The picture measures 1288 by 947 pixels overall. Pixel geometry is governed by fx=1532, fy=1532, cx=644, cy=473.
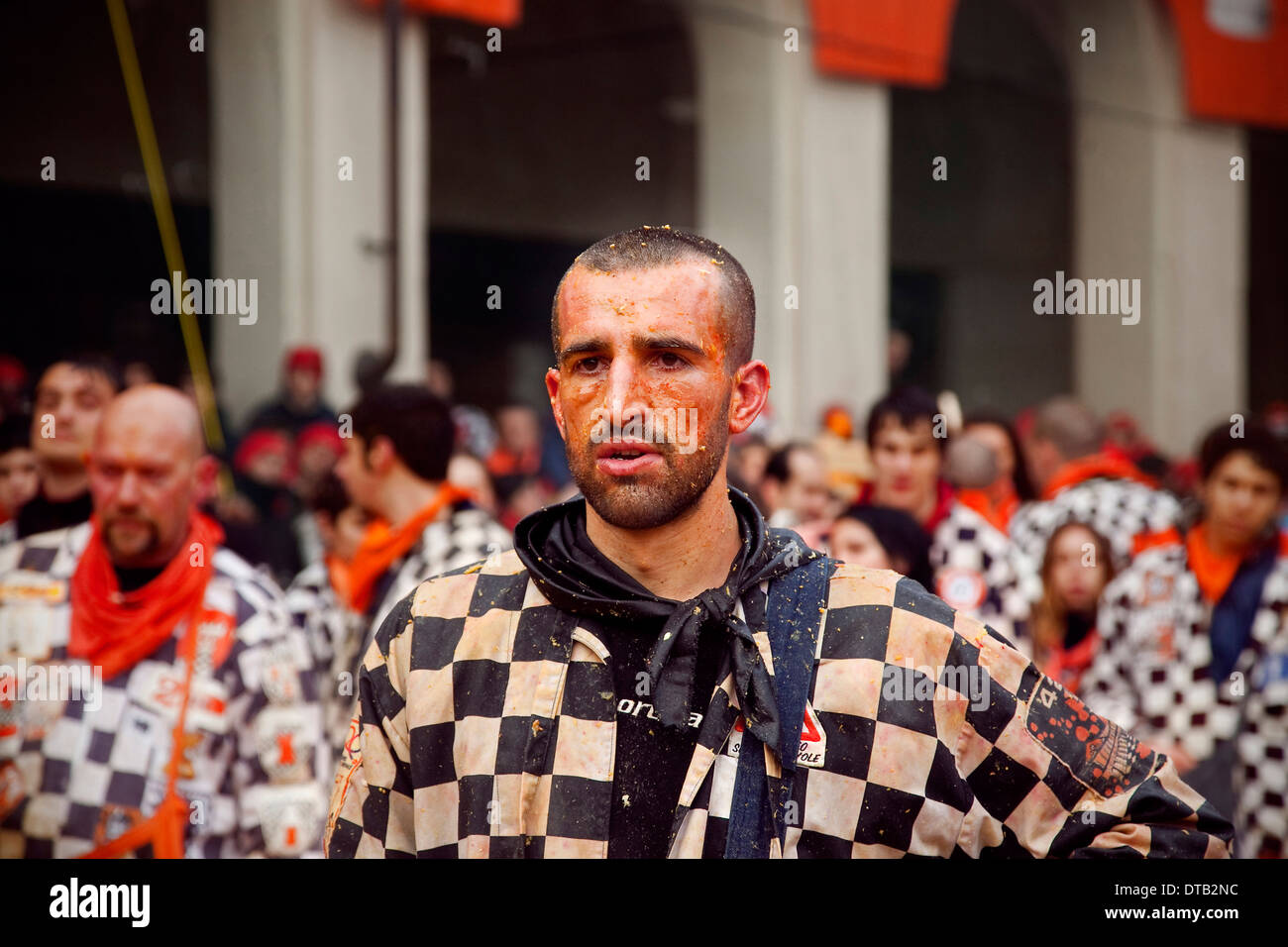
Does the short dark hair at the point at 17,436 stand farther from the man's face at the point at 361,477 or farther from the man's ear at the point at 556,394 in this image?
the man's ear at the point at 556,394

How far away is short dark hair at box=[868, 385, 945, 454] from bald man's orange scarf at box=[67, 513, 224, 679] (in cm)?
276

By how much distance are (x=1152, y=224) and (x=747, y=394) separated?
43.6 ft

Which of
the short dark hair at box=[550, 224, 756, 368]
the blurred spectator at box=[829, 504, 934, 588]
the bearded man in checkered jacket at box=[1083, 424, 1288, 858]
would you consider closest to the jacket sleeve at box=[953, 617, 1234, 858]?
the short dark hair at box=[550, 224, 756, 368]

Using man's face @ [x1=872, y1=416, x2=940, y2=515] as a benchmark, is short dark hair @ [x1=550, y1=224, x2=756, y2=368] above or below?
above

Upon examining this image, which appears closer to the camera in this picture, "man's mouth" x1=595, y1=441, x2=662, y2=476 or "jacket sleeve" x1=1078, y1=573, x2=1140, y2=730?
"man's mouth" x1=595, y1=441, x2=662, y2=476

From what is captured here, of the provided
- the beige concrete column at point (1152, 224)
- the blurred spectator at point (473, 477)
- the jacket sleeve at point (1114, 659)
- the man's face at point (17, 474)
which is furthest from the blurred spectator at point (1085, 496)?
the beige concrete column at point (1152, 224)

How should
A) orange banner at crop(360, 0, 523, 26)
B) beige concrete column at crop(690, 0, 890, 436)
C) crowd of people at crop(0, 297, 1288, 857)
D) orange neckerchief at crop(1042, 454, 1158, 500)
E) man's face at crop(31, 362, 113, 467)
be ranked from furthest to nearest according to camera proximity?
1. beige concrete column at crop(690, 0, 890, 436)
2. orange banner at crop(360, 0, 523, 26)
3. orange neckerchief at crop(1042, 454, 1158, 500)
4. man's face at crop(31, 362, 113, 467)
5. crowd of people at crop(0, 297, 1288, 857)

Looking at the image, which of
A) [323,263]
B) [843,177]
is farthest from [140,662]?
[843,177]

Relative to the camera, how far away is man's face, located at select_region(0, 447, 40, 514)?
5531 millimetres

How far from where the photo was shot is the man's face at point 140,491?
4105 mm

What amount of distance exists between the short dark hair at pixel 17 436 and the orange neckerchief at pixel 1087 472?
4453mm

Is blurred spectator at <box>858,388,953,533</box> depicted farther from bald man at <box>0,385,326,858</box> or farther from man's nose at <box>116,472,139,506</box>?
man's nose at <box>116,472,139,506</box>
